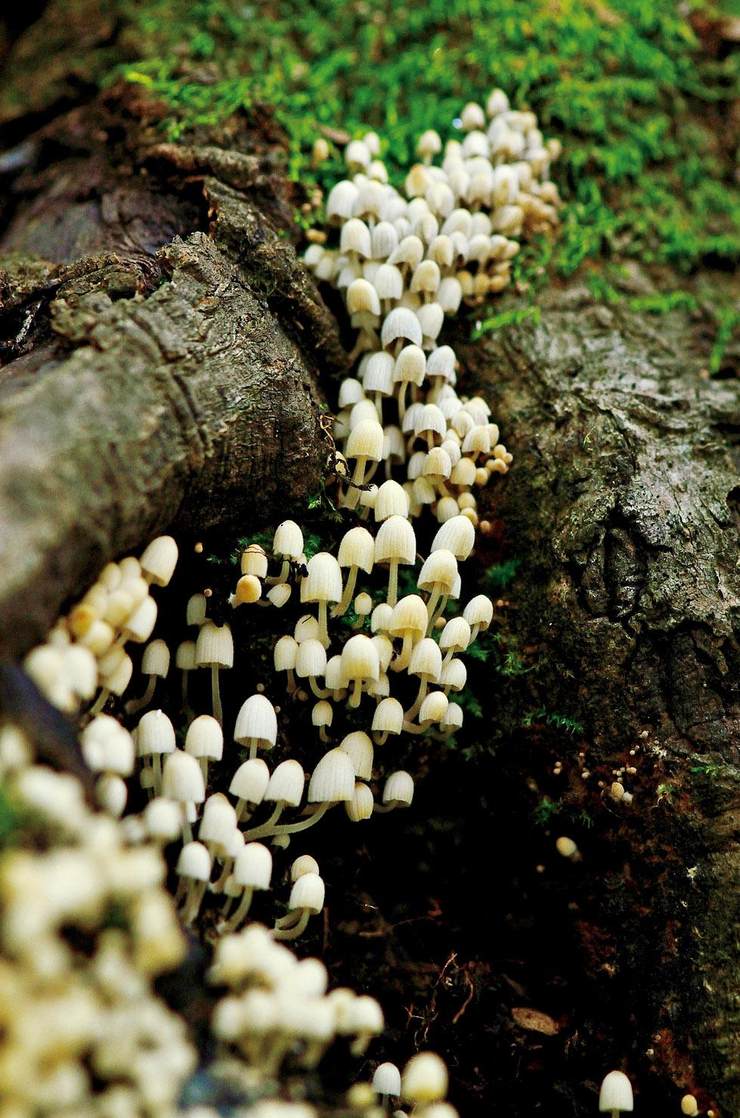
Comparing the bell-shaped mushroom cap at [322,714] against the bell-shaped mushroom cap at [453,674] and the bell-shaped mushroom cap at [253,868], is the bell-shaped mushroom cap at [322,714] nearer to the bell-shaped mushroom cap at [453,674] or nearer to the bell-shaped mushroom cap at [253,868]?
the bell-shaped mushroom cap at [453,674]

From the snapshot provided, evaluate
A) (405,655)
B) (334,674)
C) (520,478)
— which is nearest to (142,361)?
(334,674)

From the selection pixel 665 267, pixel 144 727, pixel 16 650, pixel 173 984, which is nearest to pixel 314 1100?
pixel 173 984

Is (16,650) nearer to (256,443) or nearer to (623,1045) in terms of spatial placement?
(256,443)

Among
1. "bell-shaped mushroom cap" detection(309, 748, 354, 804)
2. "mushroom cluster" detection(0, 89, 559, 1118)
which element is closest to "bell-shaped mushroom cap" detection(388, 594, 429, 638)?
"mushroom cluster" detection(0, 89, 559, 1118)

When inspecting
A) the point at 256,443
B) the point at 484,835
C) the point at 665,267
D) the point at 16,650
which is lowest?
the point at 484,835

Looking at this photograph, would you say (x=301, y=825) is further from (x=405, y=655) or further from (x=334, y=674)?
(x=405, y=655)

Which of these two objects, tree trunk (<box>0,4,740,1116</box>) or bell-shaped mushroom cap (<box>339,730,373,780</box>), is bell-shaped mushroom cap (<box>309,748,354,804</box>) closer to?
bell-shaped mushroom cap (<box>339,730,373,780</box>)

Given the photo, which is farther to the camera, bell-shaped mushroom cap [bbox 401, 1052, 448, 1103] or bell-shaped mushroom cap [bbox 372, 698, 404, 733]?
bell-shaped mushroom cap [bbox 372, 698, 404, 733]
